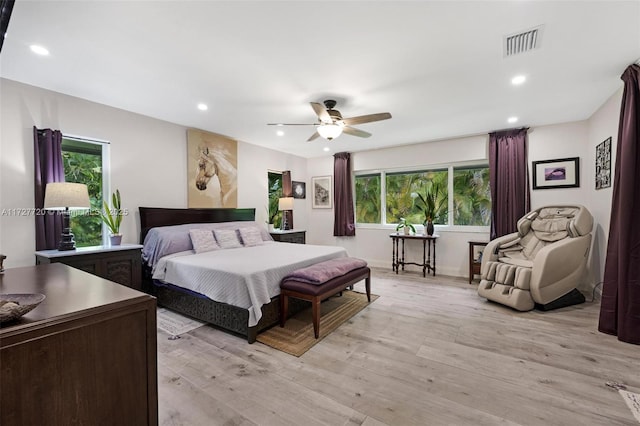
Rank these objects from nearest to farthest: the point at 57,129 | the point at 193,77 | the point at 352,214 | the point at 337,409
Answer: the point at 337,409, the point at 193,77, the point at 57,129, the point at 352,214

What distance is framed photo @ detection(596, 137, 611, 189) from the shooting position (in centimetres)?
340

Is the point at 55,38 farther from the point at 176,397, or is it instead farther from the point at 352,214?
the point at 352,214

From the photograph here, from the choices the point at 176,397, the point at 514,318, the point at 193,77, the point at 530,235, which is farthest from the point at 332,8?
the point at 530,235

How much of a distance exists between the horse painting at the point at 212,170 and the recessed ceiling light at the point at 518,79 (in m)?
4.31

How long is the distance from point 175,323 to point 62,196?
5.80 feet

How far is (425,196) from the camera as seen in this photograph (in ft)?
18.5

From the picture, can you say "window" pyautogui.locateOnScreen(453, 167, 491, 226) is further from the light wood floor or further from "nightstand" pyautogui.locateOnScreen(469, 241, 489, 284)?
the light wood floor

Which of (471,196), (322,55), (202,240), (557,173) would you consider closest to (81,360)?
(322,55)

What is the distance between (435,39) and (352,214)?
Result: 4.45 metres

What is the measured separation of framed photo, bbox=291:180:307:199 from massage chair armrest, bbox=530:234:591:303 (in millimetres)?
4824

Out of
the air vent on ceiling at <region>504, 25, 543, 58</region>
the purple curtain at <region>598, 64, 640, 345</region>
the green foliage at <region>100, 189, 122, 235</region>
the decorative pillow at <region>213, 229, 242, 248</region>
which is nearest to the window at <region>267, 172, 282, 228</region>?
the decorative pillow at <region>213, 229, 242, 248</region>

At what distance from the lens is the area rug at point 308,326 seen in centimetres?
260

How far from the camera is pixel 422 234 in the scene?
18.2ft

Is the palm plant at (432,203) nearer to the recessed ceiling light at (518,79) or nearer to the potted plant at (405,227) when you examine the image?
the potted plant at (405,227)
